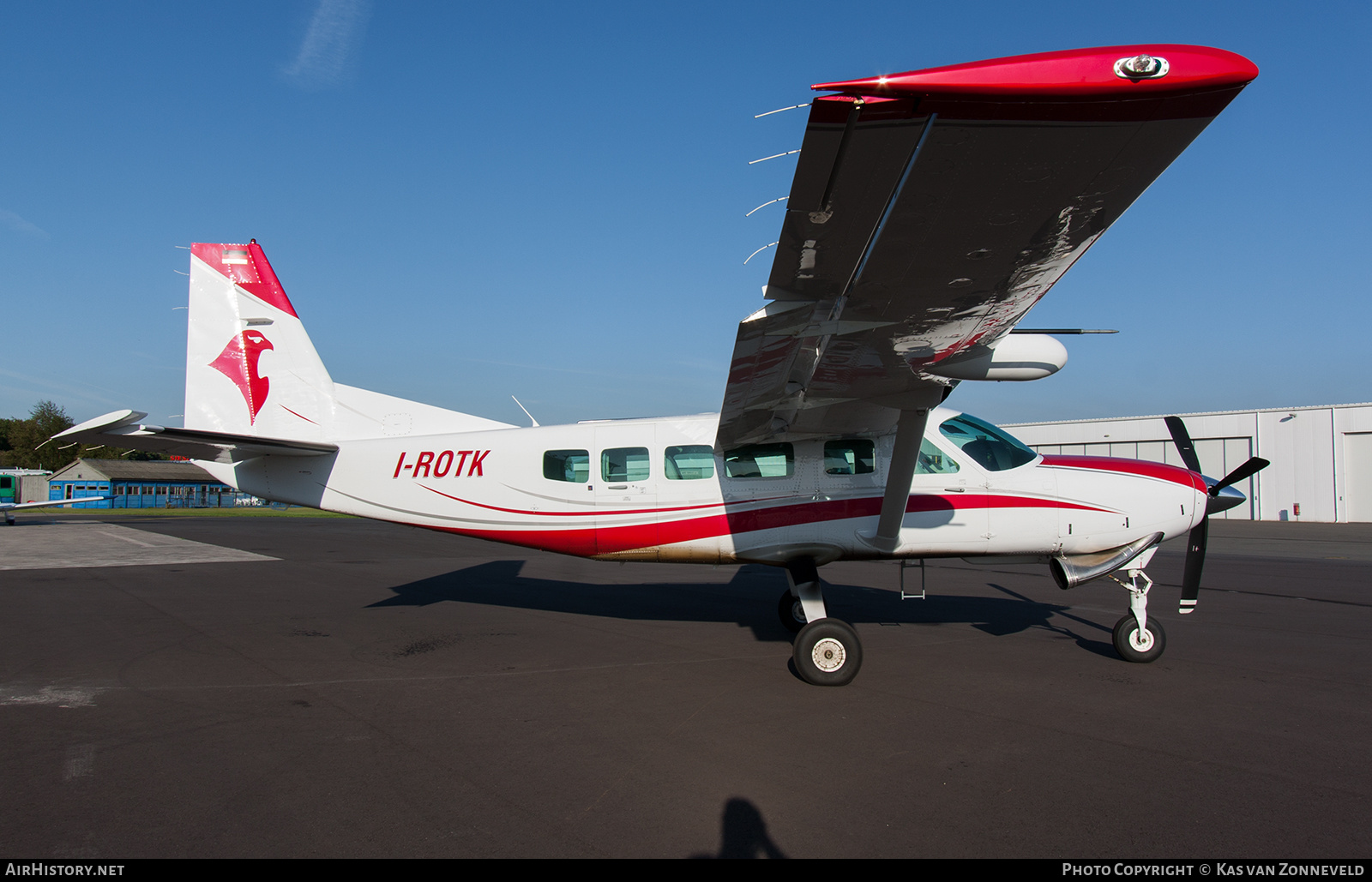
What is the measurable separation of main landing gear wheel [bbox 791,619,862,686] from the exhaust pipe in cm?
251

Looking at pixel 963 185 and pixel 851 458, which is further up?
pixel 963 185

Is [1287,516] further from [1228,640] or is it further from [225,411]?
[225,411]

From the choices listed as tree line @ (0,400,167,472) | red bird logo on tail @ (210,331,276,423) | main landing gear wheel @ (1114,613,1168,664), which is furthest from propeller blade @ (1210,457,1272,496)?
tree line @ (0,400,167,472)

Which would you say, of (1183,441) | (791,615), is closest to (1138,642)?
(1183,441)

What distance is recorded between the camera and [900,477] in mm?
6664

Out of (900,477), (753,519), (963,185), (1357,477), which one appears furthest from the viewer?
(1357,477)

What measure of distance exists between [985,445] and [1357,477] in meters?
43.9

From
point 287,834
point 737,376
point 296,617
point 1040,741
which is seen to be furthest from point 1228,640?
point 296,617

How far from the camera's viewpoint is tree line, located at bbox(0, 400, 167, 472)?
7512cm

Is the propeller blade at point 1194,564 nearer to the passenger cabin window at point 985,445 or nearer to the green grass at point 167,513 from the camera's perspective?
the passenger cabin window at point 985,445

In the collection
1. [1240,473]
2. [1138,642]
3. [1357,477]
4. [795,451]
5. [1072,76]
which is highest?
[1072,76]

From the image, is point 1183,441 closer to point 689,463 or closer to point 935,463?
point 935,463

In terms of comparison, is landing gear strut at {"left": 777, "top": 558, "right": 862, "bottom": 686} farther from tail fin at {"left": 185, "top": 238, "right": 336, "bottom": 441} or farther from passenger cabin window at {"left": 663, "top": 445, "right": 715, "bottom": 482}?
tail fin at {"left": 185, "top": 238, "right": 336, "bottom": 441}

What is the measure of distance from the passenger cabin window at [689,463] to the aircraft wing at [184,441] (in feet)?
12.6
